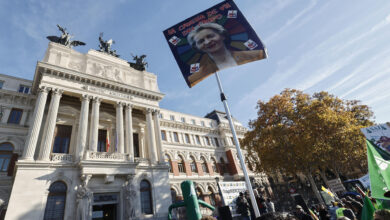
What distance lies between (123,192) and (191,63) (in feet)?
40.8

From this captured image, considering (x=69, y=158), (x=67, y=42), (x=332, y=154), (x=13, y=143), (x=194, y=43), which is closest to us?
(x=194, y=43)

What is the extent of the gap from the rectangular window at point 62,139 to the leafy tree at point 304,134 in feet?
59.4

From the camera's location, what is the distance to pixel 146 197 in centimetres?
1756

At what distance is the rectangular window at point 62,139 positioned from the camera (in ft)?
56.4

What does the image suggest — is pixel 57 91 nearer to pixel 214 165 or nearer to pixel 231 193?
pixel 231 193

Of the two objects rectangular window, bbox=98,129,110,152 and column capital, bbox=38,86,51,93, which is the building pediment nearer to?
column capital, bbox=38,86,51,93

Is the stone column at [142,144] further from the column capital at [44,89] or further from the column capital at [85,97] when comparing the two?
the column capital at [44,89]

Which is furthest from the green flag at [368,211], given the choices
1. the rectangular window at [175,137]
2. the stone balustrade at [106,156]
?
the rectangular window at [175,137]

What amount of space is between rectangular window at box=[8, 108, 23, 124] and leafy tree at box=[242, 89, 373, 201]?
23.1 m

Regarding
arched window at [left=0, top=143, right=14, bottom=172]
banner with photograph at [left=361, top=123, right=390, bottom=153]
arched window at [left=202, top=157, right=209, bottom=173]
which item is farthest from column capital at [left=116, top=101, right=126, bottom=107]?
banner with photograph at [left=361, top=123, right=390, bottom=153]

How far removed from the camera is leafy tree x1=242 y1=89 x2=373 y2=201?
1742cm

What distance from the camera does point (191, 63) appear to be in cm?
954

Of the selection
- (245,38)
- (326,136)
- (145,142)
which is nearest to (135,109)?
(145,142)

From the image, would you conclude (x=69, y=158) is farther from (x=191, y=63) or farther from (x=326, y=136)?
(x=326, y=136)
